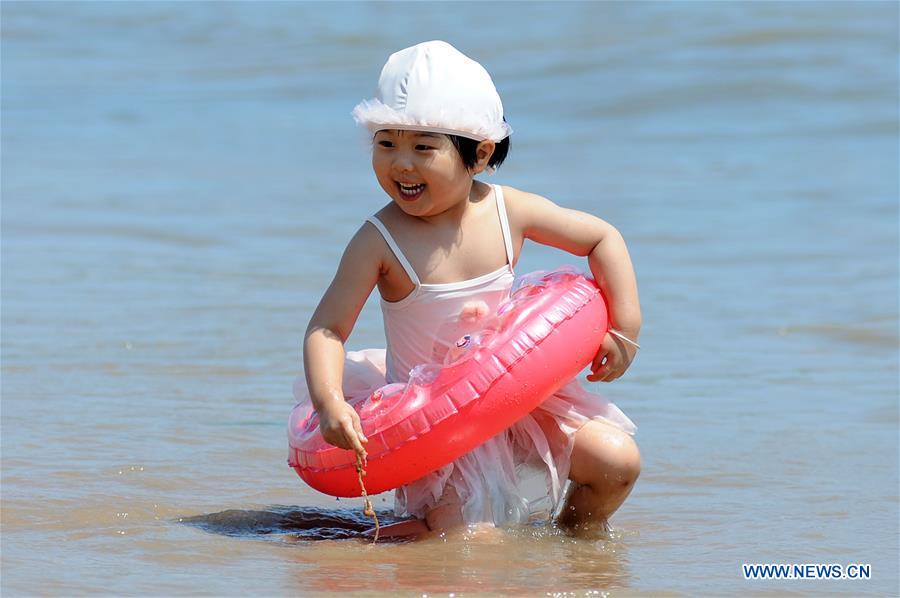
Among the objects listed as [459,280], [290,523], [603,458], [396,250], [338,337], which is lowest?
[290,523]

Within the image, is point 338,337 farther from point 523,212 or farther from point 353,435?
point 523,212

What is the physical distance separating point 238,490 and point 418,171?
125cm

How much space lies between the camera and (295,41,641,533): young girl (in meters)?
3.86

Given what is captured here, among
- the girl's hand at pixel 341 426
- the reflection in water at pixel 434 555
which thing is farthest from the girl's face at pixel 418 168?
the reflection in water at pixel 434 555

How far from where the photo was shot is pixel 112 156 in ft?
41.0

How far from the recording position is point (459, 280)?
4.02 m

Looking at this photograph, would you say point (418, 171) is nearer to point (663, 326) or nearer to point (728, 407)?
point (728, 407)

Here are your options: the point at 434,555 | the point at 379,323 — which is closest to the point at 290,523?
the point at 434,555

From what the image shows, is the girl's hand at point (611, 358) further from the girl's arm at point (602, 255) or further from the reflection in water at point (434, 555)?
the reflection in water at point (434, 555)

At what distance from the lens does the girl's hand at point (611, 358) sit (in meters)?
4.07

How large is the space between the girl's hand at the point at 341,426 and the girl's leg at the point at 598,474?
0.68 m

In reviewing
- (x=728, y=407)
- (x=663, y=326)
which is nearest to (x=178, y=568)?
(x=728, y=407)

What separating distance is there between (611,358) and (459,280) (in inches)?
19.1

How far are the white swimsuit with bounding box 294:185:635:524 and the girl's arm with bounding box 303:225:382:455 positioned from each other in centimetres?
8
